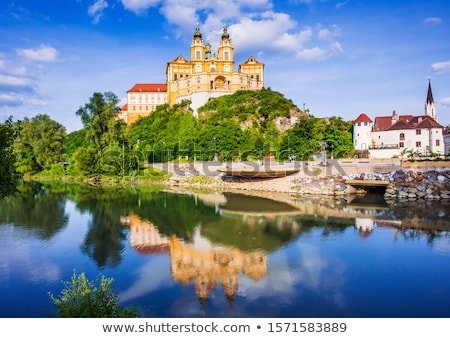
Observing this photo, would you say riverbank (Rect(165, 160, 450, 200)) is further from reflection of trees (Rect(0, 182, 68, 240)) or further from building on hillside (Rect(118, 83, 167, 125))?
building on hillside (Rect(118, 83, 167, 125))

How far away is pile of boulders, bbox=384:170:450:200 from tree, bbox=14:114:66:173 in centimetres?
5364

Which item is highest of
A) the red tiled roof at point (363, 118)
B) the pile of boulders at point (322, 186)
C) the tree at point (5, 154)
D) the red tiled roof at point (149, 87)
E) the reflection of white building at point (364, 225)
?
the red tiled roof at point (149, 87)

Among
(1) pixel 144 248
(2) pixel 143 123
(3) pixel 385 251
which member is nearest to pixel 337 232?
(3) pixel 385 251

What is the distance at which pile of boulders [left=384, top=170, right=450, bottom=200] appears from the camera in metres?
30.0

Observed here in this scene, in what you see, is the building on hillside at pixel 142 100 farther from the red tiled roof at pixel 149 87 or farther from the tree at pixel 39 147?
the tree at pixel 39 147

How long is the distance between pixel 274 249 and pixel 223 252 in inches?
94.7

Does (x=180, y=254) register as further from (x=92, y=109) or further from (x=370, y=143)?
(x=92, y=109)

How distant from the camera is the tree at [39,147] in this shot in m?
62.7

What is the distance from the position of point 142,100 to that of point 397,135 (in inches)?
Answer: 2273

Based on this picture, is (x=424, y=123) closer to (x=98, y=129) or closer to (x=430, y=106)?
(x=430, y=106)

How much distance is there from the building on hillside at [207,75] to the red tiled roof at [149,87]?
5.36 m

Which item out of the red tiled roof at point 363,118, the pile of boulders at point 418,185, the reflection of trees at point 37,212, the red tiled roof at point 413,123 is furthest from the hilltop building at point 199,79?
the pile of boulders at point 418,185

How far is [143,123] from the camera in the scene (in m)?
78.5

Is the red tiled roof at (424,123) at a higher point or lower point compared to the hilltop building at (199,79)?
lower
